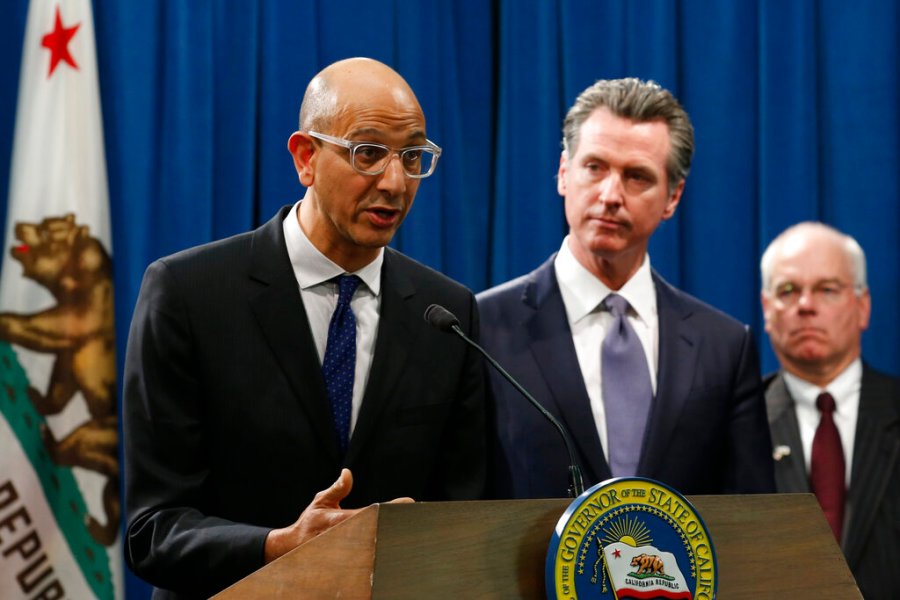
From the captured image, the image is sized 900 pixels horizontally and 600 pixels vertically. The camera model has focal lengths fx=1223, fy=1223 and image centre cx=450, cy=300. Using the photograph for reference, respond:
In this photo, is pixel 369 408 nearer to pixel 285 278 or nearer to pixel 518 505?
pixel 285 278

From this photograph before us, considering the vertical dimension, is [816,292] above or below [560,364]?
below

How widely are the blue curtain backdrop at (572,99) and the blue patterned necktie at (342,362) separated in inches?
54.7

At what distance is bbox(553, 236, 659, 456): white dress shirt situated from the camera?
8.69 feet

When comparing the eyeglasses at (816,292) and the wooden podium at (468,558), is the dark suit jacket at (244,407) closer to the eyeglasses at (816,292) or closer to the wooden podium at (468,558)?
the wooden podium at (468,558)

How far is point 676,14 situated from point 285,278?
7.53 ft

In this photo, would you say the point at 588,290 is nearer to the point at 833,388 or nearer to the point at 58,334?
the point at 833,388

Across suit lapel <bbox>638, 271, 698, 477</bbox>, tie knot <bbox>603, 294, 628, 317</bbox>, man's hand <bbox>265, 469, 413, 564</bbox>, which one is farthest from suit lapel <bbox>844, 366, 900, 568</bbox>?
man's hand <bbox>265, 469, 413, 564</bbox>

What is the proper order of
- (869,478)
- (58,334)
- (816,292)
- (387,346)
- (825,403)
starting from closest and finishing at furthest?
(387,346), (58,334), (869,478), (825,403), (816,292)

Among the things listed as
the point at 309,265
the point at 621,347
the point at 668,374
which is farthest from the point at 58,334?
the point at 668,374

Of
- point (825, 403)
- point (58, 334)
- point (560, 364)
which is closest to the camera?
point (560, 364)

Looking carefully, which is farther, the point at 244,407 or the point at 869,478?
the point at 869,478

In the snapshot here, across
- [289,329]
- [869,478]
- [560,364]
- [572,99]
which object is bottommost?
[869,478]

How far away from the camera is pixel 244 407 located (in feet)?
6.59

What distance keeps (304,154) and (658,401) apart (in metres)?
0.95
